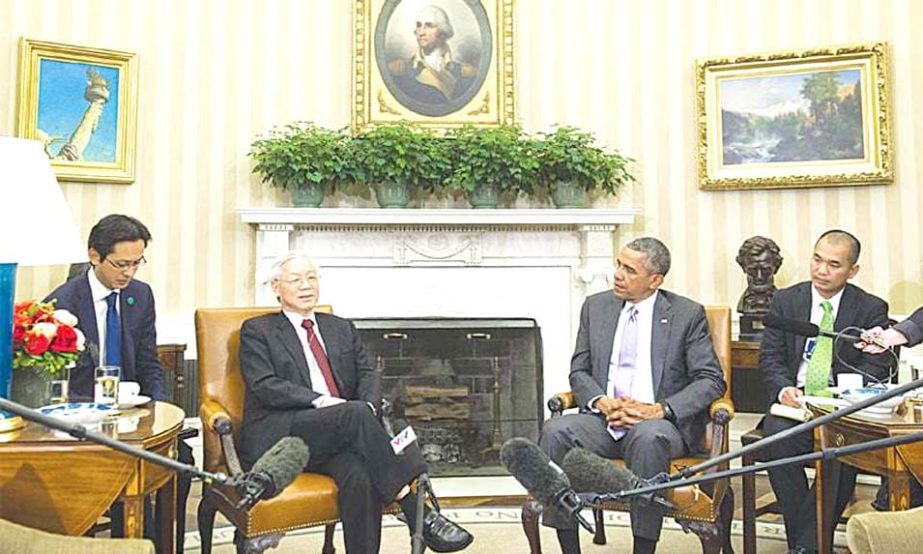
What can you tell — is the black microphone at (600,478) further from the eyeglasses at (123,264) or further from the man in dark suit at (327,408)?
the eyeglasses at (123,264)

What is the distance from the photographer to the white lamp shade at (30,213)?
2.12m

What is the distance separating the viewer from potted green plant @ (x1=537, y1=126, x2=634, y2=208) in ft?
15.5

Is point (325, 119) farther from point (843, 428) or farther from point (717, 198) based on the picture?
point (843, 428)

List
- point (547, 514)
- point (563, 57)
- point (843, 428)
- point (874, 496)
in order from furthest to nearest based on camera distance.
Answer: point (563, 57) < point (874, 496) < point (547, 514) < point (843, 428)

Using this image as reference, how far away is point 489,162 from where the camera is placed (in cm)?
469

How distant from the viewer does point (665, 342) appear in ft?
10.4

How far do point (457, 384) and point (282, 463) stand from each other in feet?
11.7

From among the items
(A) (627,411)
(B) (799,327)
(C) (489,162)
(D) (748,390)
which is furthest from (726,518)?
(C) (489,162)

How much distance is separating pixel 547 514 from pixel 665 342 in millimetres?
846

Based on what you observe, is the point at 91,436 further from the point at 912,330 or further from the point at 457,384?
the point at 457,384

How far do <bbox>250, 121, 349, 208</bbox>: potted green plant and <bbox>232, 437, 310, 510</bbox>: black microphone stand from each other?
→ 3388 millimetres

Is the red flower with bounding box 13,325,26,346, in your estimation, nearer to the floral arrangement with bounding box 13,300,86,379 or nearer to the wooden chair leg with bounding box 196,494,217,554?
the floral arrangement with bounding box 13,300,86,379

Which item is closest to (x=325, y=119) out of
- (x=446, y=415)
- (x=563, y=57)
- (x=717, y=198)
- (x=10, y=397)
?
(x=563, y=57)

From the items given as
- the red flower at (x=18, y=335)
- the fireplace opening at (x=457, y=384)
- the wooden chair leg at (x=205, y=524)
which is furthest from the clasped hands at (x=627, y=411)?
the red flower at (x=18, y=335)
